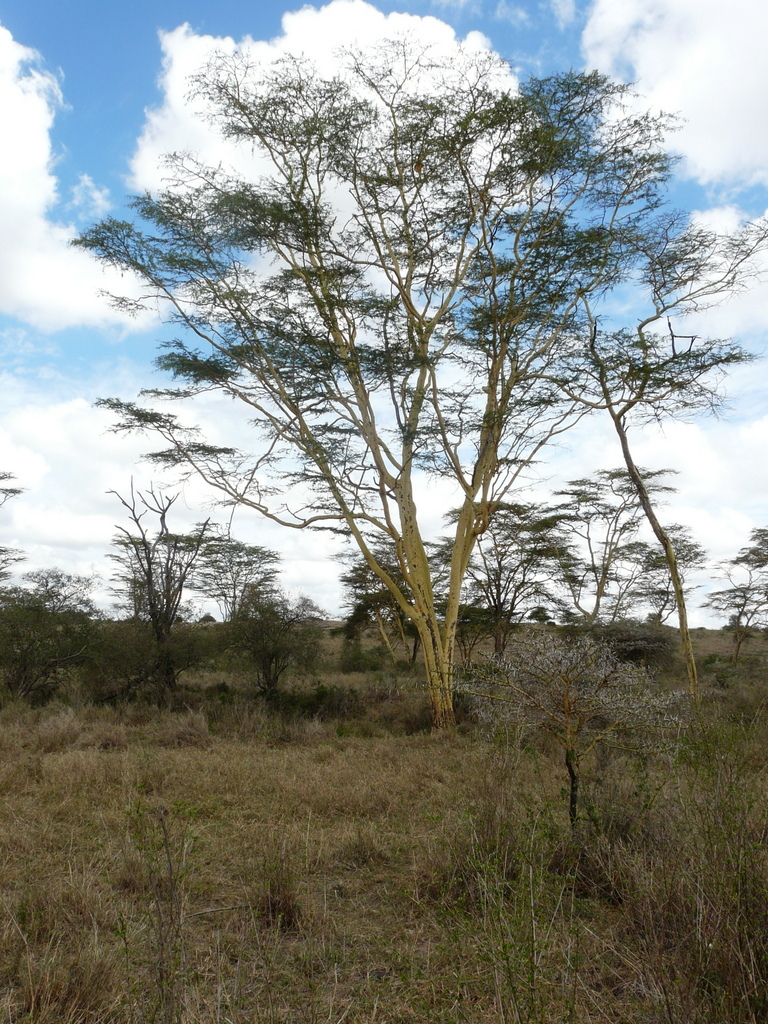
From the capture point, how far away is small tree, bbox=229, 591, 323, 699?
42.4ft

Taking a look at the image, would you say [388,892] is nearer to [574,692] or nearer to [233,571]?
[574,692]

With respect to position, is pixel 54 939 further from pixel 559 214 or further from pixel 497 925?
pixel 559 214

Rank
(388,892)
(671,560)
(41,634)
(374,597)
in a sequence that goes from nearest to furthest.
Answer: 1. (388,892)
2. (671,560)
3. (41,634)
4. (374,597)

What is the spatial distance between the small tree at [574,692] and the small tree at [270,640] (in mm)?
9412

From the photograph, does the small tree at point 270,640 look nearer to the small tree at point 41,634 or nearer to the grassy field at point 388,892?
the small tree at point 41,634

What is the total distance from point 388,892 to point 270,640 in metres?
9.58

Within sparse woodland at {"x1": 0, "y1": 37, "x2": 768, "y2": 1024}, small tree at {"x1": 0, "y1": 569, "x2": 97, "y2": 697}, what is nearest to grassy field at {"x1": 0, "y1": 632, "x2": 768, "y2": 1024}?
sparse woodland at {"x1": 0, "y1": 37, "x2": 768, "y2": 1024}

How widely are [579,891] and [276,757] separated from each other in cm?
475

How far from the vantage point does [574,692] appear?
12.7 ft

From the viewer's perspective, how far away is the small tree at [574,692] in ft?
12.1

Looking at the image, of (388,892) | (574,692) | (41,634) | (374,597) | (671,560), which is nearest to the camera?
(388,892)

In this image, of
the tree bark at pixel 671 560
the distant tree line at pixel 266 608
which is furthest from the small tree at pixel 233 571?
the tree bark at pixel 671 560

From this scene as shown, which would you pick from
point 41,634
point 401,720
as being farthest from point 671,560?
point 41,634

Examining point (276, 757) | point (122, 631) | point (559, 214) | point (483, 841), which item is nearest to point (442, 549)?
point (122, 631)
